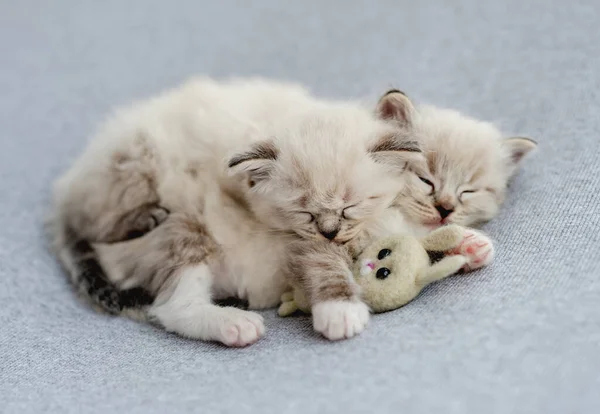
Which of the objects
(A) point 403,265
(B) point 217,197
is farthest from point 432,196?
(B) point 217,197

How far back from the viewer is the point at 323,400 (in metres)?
0.98

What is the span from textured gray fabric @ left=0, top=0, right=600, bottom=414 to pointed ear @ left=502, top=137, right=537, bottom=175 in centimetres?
5

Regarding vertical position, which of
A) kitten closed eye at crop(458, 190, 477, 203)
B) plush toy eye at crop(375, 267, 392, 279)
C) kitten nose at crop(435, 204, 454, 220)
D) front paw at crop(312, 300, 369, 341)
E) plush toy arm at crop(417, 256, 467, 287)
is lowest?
front paw at crop(312, 300, 369, 341)

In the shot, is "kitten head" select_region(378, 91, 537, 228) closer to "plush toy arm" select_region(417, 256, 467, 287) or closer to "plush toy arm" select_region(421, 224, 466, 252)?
"plush toy arm" select_region(421, 224, 466, 252)

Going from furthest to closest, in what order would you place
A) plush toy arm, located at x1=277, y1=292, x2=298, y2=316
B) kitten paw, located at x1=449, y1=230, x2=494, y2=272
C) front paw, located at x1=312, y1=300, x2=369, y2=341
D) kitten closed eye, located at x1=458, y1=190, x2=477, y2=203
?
kitten closed eye, located at x1=458, y1=190, x2=477, y2=203 → plush toy arm, located at x1=277, y1=292, x2=298, y2=316 → kitten paw, located at x1=449, y1=230, x2=494, y2=272 → front paw, located at x1=312, y1=300, x2=369, y2=341

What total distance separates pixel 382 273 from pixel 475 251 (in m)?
0.20

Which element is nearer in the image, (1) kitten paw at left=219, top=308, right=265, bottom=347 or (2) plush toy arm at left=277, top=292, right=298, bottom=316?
(1) kitten paw at left=219, top=308, right=265, bottom=347

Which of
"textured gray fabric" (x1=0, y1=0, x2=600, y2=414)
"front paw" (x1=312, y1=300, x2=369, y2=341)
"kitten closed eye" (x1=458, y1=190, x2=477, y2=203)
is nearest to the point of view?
"textured gray fabric" (x1=0, y1=0, x2=600, y2=414)

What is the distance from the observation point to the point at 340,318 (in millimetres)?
1161

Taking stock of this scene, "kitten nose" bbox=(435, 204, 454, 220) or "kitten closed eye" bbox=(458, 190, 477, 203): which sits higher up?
"kitten closed eye" bbox=(458, 190, 477, 203)

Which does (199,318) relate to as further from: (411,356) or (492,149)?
(492,149)

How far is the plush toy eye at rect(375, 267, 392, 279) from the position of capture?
127 centimetres

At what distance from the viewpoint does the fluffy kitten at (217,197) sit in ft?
4.44

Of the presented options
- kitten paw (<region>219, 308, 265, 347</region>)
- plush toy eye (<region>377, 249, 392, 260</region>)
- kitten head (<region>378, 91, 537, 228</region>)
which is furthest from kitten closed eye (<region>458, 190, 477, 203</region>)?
kitten paw (<region>219, 308, 265, 347</region>)
